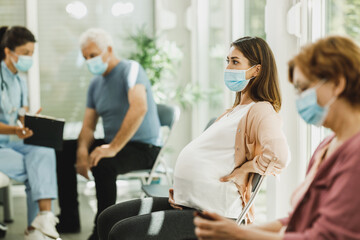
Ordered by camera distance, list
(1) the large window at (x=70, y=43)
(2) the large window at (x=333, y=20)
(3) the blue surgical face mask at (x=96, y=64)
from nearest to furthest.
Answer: (2) the large window at (x=333, y=20)
(3) the blue surgical face mask at (x=96, y=64)
(1) the large window at (x=70, y=43)

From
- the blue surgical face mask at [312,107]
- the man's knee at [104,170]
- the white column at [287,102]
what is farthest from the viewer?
the man's knee at [104,170]

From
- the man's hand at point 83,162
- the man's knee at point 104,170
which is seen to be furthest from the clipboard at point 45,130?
the man's knee at point 104,170

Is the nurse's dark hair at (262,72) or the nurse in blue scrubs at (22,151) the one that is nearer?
the nurse's dark hair at (262,72)

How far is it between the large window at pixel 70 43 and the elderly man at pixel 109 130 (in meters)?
1.50

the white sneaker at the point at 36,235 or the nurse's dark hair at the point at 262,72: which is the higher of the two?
the nurse's dark hair at the point at 262,72

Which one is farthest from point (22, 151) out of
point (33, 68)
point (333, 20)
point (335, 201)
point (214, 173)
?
point (335, 201)

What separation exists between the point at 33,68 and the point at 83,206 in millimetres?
1524

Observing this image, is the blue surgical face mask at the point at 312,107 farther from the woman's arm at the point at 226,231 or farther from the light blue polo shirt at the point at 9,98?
the light blue polo shirt at the point at 9,98

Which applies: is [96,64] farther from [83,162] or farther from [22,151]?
[22,151]

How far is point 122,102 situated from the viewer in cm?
367

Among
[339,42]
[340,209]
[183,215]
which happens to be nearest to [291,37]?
[183,215]

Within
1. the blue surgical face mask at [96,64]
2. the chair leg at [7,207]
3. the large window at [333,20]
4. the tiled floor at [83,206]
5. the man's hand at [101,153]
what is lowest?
the tiled floor at [83,206]

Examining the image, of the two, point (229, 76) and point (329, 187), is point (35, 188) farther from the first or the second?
point (329, 187)

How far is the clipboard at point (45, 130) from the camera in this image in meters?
3.48
